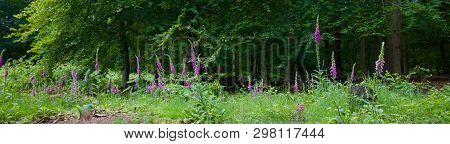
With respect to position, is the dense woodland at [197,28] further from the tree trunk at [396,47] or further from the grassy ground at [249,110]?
the grassy ground at [249,110]

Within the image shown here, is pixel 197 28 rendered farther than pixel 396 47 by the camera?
No

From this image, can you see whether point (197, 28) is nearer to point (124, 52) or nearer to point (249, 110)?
point (124, 52)

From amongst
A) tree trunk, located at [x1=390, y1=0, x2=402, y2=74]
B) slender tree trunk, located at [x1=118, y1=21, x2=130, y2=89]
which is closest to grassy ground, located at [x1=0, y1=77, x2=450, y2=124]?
slender tree trunk, located at [x1=118, y1=21, x2=130, y2=89]

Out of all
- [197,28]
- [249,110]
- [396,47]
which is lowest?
[249,110]

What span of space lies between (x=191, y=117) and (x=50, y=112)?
2382 mm

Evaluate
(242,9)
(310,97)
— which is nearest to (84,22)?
(242,9)

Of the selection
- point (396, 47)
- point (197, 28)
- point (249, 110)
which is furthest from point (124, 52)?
point (396, 47)

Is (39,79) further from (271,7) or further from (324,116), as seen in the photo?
(324,116)

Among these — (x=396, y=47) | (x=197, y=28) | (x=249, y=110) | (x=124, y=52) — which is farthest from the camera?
(x=396, y=47)

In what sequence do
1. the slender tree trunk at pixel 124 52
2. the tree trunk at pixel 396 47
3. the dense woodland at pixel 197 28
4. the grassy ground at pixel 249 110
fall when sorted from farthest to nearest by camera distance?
the tree trunk at pixel 396 47 < the slender tree trunk at pixel 124 52 < the dense woodland at pixel 197 28 < the grassy ground at pixel 249 110

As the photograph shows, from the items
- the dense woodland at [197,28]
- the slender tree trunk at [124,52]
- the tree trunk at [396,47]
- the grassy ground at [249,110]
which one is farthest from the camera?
the tree trunk at [396,47]

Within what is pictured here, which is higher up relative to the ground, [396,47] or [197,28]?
[197,28]

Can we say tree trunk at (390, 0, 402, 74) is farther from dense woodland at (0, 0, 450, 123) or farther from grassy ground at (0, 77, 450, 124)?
grassy ground at (0, 77, 450, 124)

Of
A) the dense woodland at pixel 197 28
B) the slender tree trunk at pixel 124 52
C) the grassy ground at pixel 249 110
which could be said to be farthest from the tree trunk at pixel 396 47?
the slender tree trunk at pixel 124 52
